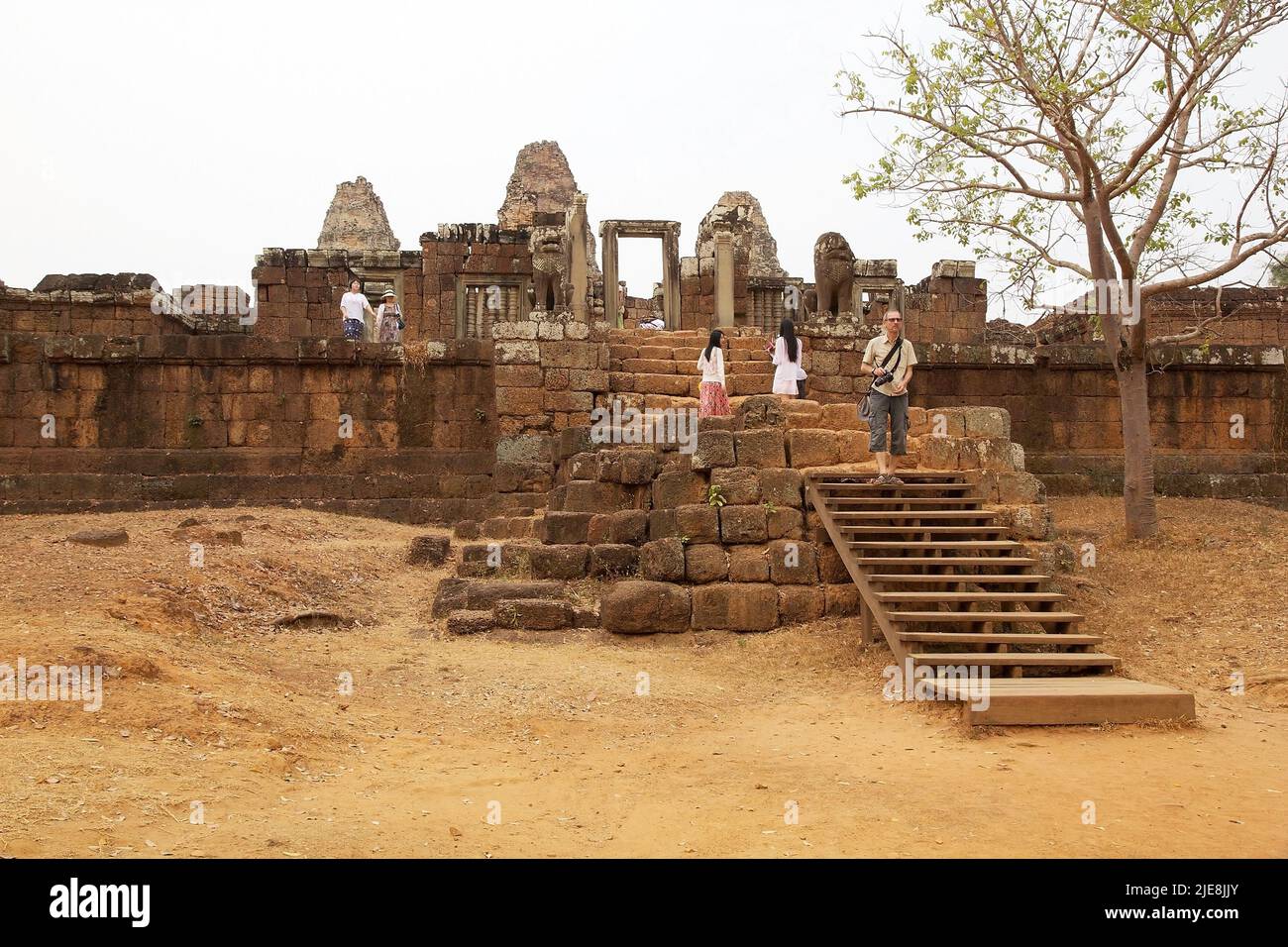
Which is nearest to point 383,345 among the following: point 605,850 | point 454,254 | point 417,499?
point 417,499

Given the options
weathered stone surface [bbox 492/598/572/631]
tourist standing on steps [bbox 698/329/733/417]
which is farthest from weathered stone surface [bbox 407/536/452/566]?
tourist standing on steps [bbox 698/329/733/417]

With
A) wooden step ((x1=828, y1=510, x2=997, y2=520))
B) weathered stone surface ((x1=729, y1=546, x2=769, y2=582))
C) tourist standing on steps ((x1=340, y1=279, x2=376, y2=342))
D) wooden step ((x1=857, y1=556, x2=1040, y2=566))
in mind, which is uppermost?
tourist standing on steps ((x1=340, y1=279, x2=376, y2=342))

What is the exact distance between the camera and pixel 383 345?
49.8 feet

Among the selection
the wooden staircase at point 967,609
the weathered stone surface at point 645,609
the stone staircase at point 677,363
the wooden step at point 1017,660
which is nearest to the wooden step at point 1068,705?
the wooden staircase at point 967,609

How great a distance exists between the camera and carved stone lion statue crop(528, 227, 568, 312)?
49.1 feet

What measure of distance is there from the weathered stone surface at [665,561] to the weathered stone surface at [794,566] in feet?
2.64

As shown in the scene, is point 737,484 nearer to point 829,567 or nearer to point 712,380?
point 829,567

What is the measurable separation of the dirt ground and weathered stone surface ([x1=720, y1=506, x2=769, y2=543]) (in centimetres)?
94

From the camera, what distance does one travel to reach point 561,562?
10031 mm

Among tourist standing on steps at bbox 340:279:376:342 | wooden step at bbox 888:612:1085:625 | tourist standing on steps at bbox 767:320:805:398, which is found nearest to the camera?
wooden step at bbox 888:612:1085:625

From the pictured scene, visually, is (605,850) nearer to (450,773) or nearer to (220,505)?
(450,773)

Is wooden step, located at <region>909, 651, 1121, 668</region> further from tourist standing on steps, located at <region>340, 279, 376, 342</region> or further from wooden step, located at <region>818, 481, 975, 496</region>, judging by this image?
tourist standing on steps, located at <region>340, 279, 376, 342</region>

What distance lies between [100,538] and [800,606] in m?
7.04

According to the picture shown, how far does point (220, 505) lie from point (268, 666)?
7801 millimetres
